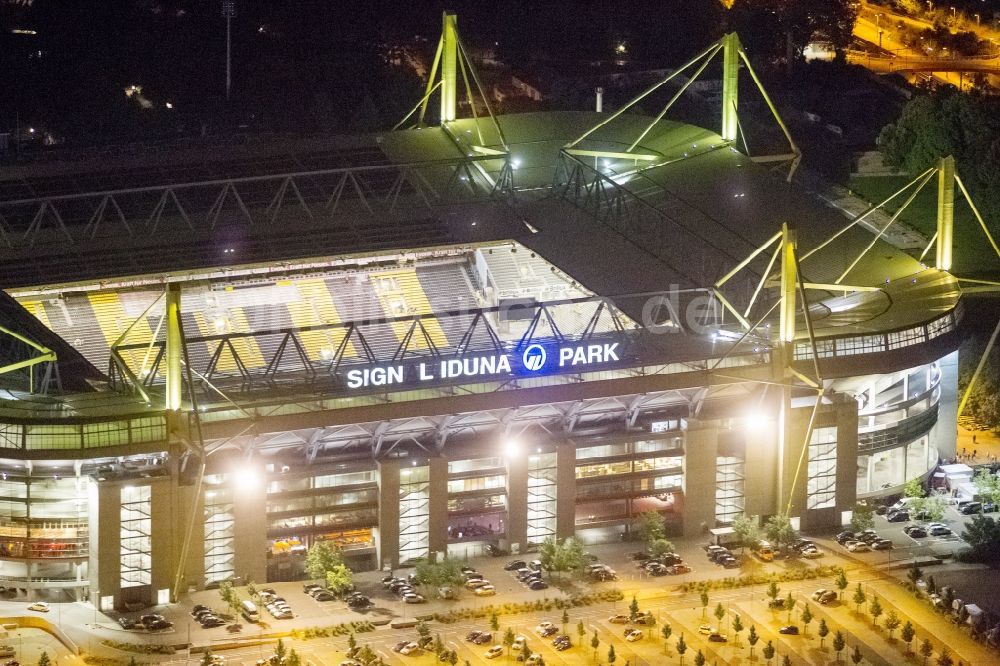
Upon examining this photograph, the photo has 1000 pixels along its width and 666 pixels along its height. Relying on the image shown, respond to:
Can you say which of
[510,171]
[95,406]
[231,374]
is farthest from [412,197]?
[95,406]

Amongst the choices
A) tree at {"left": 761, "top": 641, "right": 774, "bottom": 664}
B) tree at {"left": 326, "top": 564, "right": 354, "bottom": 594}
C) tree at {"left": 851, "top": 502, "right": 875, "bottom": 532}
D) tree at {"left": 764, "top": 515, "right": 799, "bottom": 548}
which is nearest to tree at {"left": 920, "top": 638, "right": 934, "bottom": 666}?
tree at {"left": 761, "top": 641, "right": 774, "bottom": 664}

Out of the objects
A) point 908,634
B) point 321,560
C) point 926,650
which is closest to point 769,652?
point 908,634

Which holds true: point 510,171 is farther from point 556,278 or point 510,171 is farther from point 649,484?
point 649,484

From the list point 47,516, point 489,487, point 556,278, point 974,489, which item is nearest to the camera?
point 47,516

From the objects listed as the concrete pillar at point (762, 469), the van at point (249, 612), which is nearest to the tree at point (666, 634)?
the concrete pillar at point (762, 469)

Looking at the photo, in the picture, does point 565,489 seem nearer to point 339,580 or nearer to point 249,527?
point 339,580

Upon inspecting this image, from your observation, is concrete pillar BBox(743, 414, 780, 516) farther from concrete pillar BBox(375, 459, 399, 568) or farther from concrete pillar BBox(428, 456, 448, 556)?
concrete pillar BBox(375, 459, 399, 568)

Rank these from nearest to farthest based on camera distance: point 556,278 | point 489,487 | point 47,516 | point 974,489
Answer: point 47,516, point 489,487, point 974,489, point 556,278
